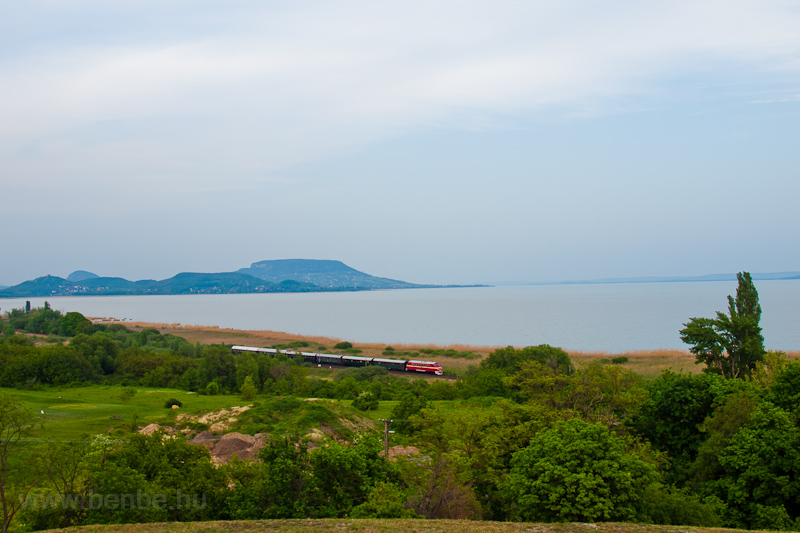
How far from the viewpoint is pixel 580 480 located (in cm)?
1692

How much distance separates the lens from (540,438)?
65.0ft

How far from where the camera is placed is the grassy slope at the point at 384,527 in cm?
1516

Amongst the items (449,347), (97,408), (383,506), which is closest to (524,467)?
(383,506)

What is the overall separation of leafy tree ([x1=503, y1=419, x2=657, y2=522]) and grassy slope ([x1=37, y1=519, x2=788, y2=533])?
3.40ft

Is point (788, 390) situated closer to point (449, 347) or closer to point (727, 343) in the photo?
point (727, 343)

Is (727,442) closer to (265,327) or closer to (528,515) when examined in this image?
(528,515)

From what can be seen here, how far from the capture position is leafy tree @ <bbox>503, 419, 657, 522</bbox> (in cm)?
1675

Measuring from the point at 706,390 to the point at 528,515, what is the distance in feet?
42.1

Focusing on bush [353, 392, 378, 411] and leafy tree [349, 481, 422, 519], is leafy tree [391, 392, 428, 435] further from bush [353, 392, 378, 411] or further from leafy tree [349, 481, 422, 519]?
leafy tree [349, 481, 422, 519]

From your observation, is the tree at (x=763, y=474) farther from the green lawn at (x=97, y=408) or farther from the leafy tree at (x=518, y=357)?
the leafy tree at (x=518, y=357)

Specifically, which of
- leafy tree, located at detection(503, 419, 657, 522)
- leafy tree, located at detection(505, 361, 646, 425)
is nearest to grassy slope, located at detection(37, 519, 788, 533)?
leafy tree, located at detection(503, 419, 657, 522)

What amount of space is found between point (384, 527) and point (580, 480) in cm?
628

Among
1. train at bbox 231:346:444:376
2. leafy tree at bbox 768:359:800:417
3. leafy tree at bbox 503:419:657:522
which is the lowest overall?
train at bbox 231:346:444:376

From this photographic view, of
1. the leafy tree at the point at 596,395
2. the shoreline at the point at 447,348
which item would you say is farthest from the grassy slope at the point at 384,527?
the shoreline at the point at 447,348
